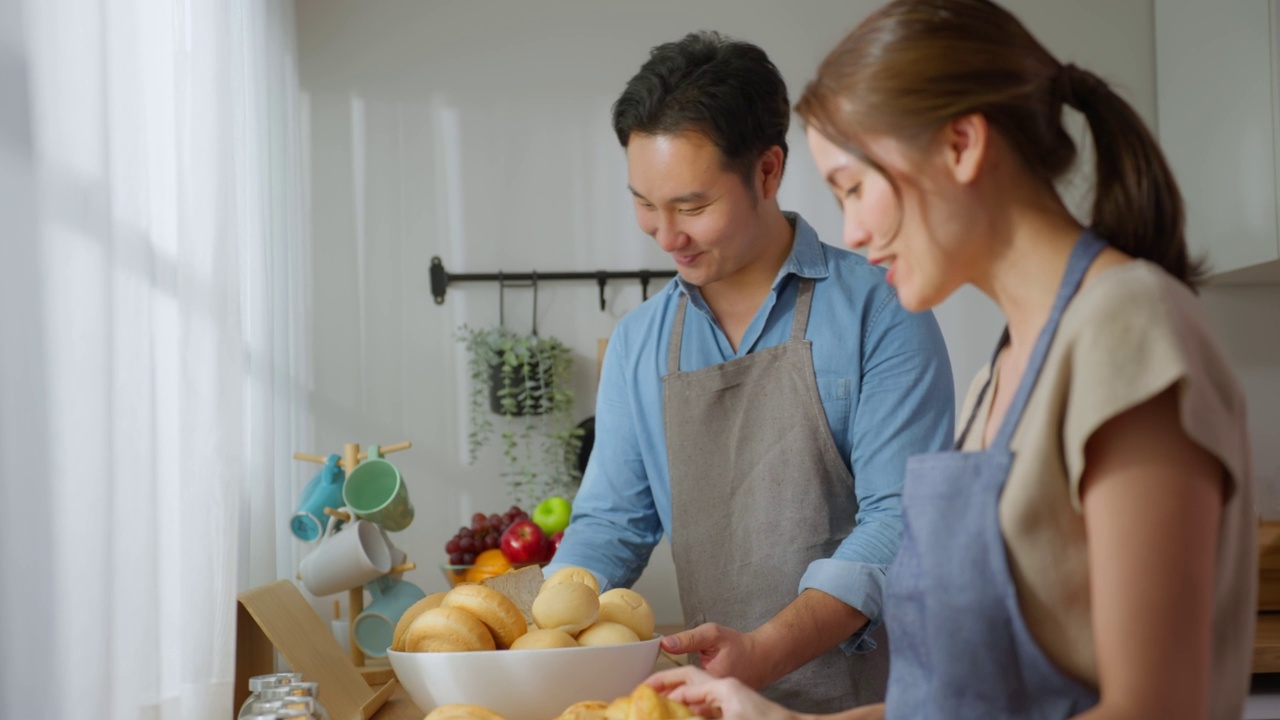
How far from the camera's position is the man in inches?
64.3

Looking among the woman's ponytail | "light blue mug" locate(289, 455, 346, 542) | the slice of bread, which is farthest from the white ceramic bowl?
"light blue mug" locate(289, 455, 346, 542)

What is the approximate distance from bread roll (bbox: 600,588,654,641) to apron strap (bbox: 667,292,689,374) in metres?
0.62

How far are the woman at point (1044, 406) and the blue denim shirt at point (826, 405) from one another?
0.67m

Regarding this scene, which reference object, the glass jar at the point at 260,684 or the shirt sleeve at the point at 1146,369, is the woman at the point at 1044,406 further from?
the glass jar at the point at 260,684

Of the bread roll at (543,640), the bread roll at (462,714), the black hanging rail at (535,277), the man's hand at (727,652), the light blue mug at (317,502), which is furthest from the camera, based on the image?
the black hanging rail at (535,277)

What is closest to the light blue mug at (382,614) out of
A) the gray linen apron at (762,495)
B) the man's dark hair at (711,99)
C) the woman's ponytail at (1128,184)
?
the gray linen apron at (762,495)

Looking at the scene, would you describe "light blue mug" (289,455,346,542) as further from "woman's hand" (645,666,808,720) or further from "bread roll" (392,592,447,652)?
"woman's hand" (645,666,808,720)

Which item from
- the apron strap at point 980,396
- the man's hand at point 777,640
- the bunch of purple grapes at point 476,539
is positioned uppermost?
the apron strap at point 980,396

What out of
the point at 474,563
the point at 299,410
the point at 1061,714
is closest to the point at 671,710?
the point at 1061,714

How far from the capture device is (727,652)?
1.33 meters

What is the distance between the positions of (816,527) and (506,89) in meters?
2.10

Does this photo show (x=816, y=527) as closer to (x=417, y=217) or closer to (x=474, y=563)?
(x=474, y=563)

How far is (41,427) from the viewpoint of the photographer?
1.25 m

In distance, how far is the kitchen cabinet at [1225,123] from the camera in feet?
9.57
